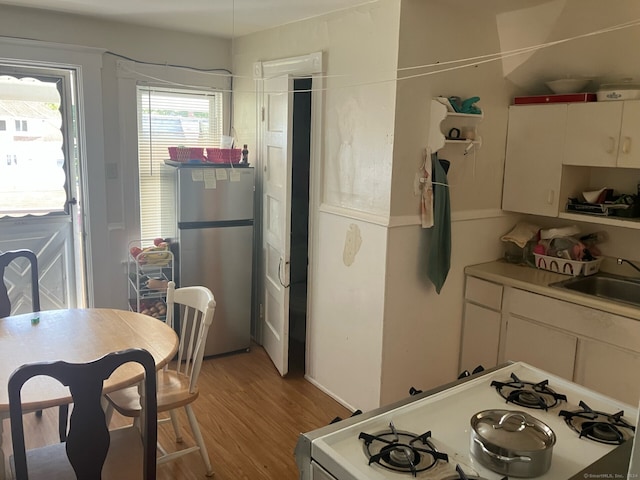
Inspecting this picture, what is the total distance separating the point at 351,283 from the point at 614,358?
139cm

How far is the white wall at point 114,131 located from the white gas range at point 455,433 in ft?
9.72

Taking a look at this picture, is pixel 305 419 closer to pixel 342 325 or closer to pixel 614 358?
pixel 342 325

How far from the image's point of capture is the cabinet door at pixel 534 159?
3.09m

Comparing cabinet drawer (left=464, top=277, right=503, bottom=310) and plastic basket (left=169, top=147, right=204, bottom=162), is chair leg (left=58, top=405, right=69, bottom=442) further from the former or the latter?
cabinet drawer (left=464, top=277, right=503, bottom=310)

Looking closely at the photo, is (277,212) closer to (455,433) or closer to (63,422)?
(63,422)

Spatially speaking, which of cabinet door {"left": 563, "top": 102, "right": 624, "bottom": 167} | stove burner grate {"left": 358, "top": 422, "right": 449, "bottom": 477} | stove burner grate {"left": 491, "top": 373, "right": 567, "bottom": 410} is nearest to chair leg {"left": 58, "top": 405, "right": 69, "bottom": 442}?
stove burner grate {"left": 358, "top": 422, "right": 449, "bottom": 477}

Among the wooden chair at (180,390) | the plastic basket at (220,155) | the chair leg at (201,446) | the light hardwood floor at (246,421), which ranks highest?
the plastic basket at (220,155)

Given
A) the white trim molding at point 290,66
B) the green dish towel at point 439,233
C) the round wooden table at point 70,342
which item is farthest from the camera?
the white trim molding at point 290,66

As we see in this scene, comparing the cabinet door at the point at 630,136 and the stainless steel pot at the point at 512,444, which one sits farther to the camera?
the cabinet door at the point at 630,136

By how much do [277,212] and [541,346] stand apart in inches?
73.0

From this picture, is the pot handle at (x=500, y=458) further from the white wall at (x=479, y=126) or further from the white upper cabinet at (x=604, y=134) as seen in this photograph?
the white upper cabinet at (x=604, y=134)

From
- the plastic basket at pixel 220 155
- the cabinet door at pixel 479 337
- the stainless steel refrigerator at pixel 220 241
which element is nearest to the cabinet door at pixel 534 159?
the cabinet door at pixel 479 337

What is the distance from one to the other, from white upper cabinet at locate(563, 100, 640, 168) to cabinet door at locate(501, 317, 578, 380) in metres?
0.93

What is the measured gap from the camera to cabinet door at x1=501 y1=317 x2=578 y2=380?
110 inches
